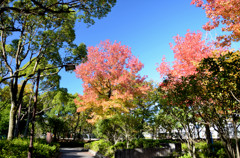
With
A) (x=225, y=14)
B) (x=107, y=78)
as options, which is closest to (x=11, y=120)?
(x=107, y=78)

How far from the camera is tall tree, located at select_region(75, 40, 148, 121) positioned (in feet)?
45.2

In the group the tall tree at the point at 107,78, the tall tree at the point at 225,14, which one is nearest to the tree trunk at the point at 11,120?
the tall tree at the point at 107,78

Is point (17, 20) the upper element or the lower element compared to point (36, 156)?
upper

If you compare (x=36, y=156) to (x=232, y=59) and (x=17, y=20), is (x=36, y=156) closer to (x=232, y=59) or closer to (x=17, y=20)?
(x=17, y=20)

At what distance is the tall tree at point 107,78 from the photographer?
13789 millimetres

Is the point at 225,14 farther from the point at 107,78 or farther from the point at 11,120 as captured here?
the point at 11,120

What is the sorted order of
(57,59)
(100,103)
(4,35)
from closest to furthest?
(4,35)
(57,59)
(100,103)

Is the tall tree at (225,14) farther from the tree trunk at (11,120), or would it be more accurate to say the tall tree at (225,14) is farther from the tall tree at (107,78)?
the tree trunk at (11,120)

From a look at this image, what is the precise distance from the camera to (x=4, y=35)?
33.7ft

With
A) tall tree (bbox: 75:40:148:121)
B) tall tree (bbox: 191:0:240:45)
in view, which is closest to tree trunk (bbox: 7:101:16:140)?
tall tree (bbox: 75:40:148:121)

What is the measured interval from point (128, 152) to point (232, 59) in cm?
814

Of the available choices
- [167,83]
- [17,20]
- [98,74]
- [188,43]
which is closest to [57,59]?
[17,20]

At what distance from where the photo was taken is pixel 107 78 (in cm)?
1442

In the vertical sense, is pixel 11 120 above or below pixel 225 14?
below
